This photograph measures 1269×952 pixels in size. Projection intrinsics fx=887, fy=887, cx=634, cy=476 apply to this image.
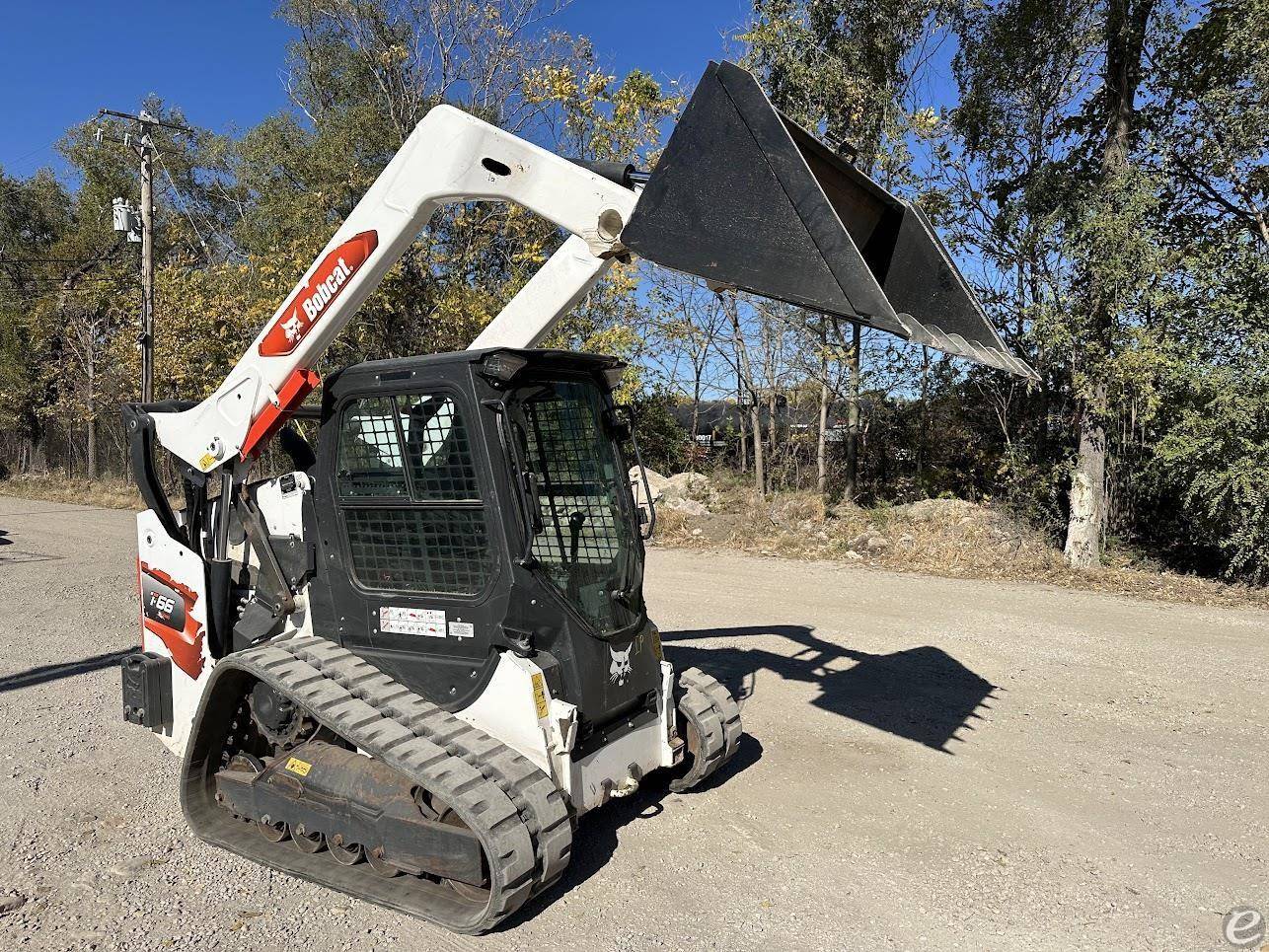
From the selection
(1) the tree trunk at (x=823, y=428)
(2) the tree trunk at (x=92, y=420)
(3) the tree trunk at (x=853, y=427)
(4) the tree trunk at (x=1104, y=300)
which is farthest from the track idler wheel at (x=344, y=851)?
(2) the tree trunk at (x=92, y=420)

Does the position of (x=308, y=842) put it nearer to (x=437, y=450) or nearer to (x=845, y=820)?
(x=437, y=450)

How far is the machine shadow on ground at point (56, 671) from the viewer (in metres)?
6.96

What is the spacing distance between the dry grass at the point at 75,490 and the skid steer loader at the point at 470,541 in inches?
773

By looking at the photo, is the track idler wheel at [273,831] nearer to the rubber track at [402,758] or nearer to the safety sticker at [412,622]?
the rubber track at [402,758]

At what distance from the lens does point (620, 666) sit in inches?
156

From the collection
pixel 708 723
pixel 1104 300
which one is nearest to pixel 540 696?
pixel 708 723

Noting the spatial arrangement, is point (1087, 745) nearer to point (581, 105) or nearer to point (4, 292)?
point (581, 105)

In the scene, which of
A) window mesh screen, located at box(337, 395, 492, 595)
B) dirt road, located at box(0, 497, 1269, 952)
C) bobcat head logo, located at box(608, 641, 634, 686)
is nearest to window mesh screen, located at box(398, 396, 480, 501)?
window mesh screen, located at box(337, 395, 492, 595)

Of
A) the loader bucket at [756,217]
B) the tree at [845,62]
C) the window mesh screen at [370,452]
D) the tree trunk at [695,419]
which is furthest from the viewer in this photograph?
the tree trunk at [695,419]

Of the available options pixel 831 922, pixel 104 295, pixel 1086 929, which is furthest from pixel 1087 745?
pixel 104 295

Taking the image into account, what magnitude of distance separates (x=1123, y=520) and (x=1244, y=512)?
2.76 m

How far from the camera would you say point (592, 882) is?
153 inches

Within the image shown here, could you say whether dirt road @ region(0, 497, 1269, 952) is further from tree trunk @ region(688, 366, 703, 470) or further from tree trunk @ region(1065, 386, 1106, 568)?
tree trunk @ region(688, 366, 703, 470)

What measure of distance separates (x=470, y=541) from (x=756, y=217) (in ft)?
5.84
